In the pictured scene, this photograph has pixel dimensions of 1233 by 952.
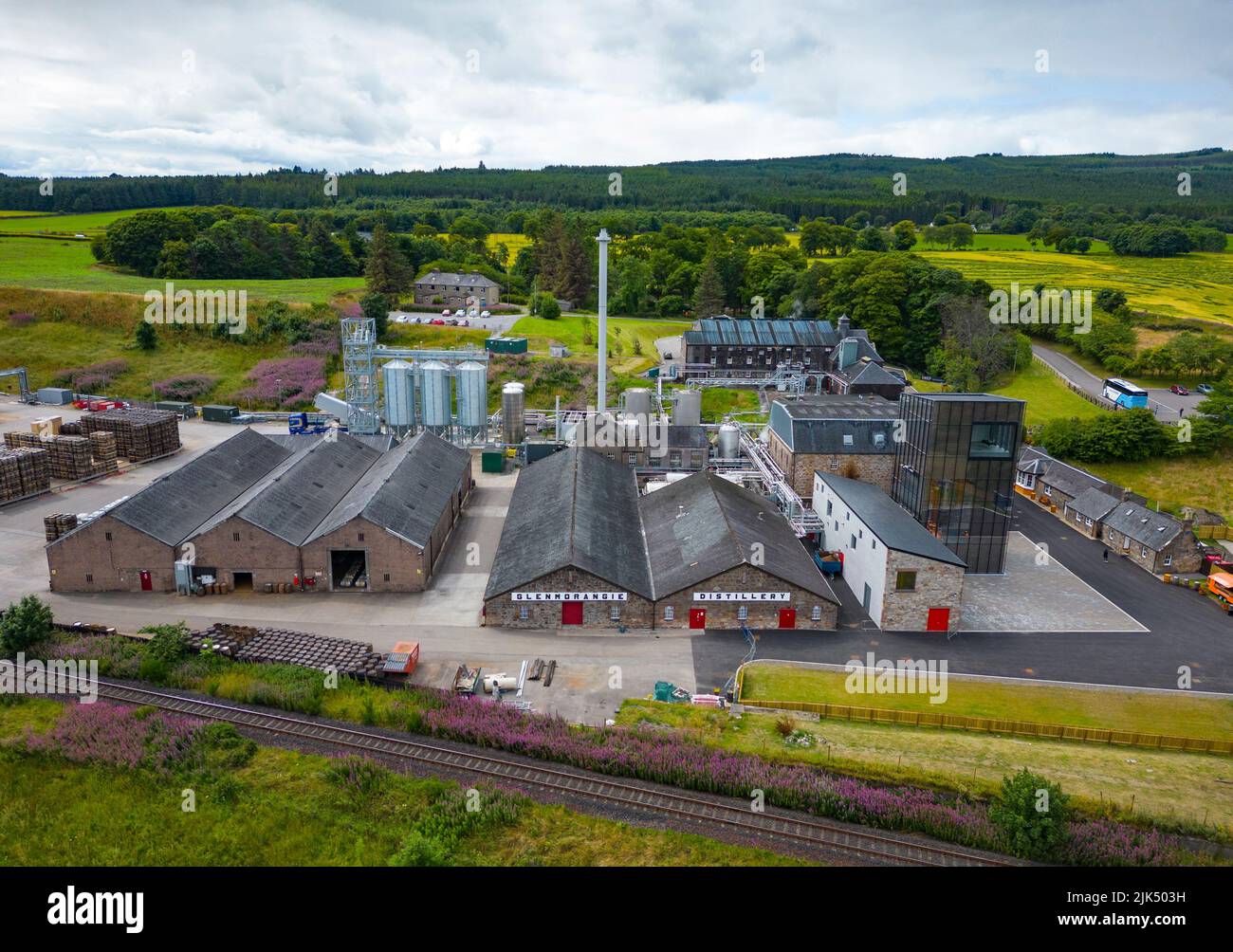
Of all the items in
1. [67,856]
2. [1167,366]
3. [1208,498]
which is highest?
[1167,366]

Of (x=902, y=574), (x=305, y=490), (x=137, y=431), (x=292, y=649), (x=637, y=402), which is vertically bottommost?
(x=292, y=649)

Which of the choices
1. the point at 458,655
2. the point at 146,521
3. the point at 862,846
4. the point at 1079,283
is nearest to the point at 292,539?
the point at 146,521

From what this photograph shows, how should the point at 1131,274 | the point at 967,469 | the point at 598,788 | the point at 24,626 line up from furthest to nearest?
1. the point at 1131,274
2. the point at 967,469
3. the point at 24,626
4. the point at 598,788

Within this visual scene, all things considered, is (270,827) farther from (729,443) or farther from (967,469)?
(729,443)

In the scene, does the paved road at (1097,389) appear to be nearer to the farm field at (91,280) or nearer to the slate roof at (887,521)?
the slate roof at (887,521)

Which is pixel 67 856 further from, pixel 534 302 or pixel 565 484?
pixel 534 302

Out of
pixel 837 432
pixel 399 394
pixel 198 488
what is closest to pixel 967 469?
pixel 837 432
